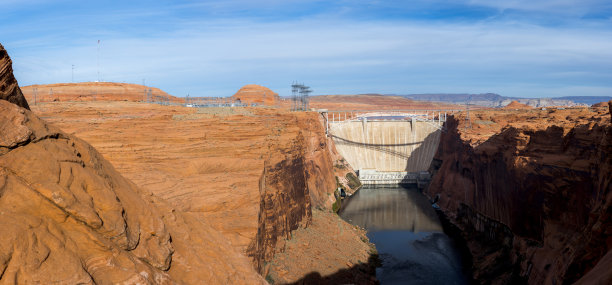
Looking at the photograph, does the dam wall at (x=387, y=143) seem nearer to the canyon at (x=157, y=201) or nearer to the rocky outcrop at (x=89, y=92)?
the canyon at (x=157, y=201)

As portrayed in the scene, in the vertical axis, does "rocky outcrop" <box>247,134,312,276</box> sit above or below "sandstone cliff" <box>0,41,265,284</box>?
below

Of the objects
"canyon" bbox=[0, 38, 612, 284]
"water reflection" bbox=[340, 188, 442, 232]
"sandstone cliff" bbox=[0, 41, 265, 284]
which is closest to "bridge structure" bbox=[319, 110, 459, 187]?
"water reflection" bbox=[340, 188, 442, 232]

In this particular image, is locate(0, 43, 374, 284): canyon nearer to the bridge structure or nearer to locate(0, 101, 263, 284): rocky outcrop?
locate(0, 101, 263, 284): rocky outcrop

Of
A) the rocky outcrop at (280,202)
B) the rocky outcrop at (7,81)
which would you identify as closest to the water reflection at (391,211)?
the rocky outcrop at (280,202)

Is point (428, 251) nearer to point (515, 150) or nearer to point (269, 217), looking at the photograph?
point (515, 150)

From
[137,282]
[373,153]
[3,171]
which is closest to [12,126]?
[3,171]

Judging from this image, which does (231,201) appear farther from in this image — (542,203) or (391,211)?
(391,211)

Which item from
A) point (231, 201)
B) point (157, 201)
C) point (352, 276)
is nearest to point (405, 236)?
point (352, 276)
